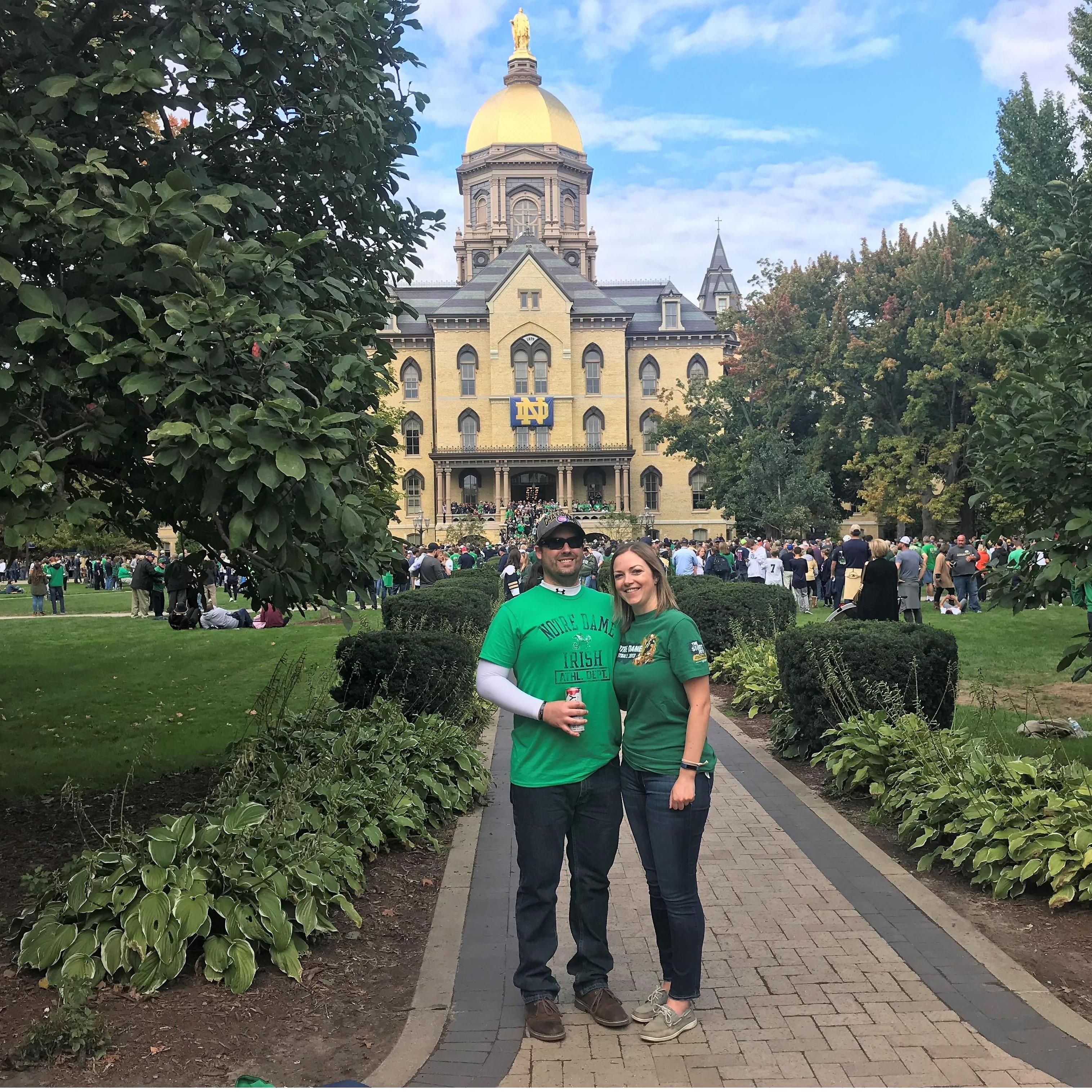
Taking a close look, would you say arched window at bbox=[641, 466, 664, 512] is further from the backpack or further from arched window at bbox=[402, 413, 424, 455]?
the backpack

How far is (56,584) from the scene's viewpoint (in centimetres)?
2964

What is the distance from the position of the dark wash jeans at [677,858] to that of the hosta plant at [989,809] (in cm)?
220

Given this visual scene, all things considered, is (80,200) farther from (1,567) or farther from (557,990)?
(1,567)

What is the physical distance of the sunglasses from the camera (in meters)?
4.39

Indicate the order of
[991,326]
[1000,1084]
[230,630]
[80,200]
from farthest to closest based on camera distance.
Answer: [991,326]
[230,630]
[80,200]
[1000,1084]

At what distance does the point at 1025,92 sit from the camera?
124 feet

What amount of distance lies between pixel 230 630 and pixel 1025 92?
106ft

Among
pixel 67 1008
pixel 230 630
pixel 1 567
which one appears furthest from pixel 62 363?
pixel 1 567

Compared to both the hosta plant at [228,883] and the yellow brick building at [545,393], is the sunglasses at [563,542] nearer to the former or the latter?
the hosta plant at [228,883]

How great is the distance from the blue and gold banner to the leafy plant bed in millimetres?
65005

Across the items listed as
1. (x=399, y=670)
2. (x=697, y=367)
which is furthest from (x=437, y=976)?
(x=697, y=367)

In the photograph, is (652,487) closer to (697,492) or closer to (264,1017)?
(697,492)

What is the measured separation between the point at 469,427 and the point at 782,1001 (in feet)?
221

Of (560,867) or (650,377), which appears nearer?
(560,867)
